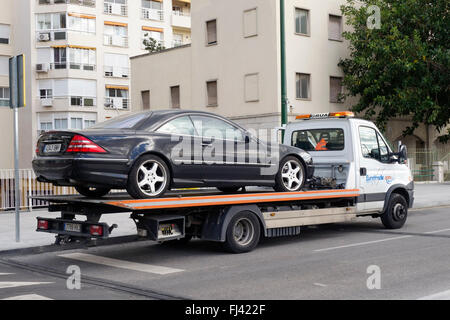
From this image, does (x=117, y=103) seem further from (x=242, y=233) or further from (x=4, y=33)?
(x=242, y=233)

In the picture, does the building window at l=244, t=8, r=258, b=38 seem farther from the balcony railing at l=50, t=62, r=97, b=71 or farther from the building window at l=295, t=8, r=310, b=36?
the balcony railing at l=50, t=62, r=97, b=71

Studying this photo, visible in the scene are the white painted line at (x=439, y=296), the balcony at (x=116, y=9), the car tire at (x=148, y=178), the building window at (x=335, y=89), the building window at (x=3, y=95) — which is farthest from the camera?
the balcony at (x=116, y=9)

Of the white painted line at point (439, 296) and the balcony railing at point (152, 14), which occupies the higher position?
the balcony railing at point (152, 14)

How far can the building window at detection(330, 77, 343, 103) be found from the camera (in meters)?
28.1

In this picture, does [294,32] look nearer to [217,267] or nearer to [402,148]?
[402,148]

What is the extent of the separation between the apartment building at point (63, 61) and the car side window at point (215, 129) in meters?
38.4

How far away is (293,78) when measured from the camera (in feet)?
86.3

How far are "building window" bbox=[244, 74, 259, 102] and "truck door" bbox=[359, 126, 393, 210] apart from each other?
50.1ft

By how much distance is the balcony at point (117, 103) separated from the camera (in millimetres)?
48312

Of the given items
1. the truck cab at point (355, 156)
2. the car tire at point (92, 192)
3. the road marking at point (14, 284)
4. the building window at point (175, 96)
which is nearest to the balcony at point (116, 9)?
the building window at point (175, 96)

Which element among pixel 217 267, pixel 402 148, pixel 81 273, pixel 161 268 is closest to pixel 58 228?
pixel 81 273

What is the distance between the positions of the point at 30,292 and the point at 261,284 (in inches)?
103

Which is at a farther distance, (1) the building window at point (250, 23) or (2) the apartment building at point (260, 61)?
(1) the building window at point (250, 23)

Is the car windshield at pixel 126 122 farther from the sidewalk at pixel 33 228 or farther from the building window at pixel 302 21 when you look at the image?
the building window at pixel 302 21
